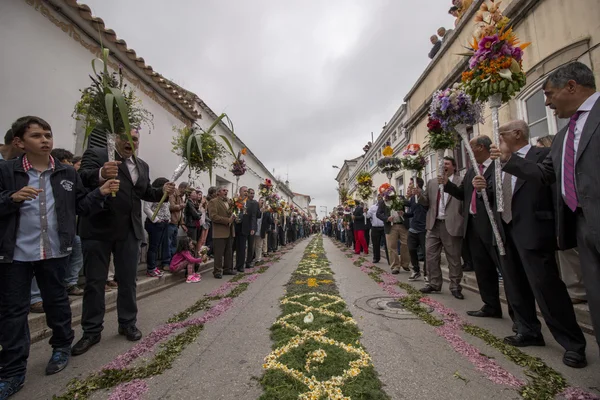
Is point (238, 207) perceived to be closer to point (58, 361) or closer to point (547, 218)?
point (58, 361)

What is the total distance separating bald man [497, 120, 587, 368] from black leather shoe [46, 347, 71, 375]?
4.20m

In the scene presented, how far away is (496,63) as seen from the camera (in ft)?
10.6

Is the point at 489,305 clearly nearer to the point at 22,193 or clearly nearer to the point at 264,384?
the point at 264,384

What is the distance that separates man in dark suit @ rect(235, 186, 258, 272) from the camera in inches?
317

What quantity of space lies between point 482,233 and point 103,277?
453cm

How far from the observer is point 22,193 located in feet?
7.36

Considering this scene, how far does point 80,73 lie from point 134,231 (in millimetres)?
5035

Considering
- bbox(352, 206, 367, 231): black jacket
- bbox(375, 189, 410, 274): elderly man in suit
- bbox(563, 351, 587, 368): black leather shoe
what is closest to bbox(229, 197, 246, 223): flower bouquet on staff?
bbox(375, 189, 410, 274): elderly man in suit

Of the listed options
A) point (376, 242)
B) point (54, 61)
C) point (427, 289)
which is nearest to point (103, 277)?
point (427, 289)

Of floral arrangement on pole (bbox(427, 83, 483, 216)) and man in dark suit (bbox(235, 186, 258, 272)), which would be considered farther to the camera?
man in dark suit (bbox(235, 186, 258, 272))

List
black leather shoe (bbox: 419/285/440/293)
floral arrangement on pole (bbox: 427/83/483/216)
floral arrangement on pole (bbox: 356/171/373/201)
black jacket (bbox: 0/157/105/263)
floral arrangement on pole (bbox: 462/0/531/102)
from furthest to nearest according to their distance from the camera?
floral arrangement on pole (bbox: 356/171/373/201)
black leather shoe (bbox: 419/285/440/293)
floral arrangement on pole (bbox: 427/83/483/216)
floral arrangement on pole (bbox: 462/0/531/102)
black jacket (bbox: 0/157/105/263)

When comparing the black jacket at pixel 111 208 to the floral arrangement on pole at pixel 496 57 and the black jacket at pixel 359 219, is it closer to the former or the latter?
the floral arrangement on pole at pixel 496 57

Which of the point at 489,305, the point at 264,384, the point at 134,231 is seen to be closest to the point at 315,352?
the point at 264,384

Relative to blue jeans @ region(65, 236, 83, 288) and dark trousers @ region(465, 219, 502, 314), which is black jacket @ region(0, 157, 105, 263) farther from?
dark trousers @ region(465, 219, 502, 314)
